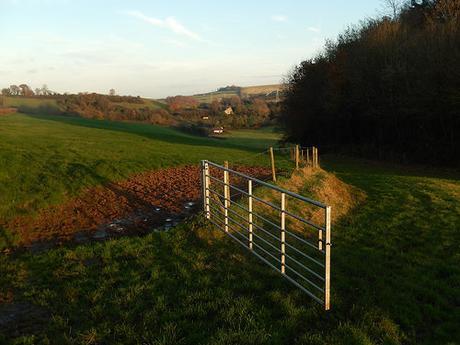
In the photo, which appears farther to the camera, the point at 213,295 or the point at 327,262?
the point at 213,295

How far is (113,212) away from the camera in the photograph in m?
13.8

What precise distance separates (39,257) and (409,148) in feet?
125

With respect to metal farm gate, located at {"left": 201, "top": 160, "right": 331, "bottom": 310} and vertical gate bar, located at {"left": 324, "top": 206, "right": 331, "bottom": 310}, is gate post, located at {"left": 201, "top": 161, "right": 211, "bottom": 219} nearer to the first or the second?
metal farm gate, located at {"left": 201, "top": 160, "right": 331, "bottom": 310}

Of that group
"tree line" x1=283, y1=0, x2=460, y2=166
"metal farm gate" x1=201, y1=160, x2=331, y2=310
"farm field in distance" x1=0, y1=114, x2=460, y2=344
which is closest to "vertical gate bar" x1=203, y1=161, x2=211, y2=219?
"metal farm gate" x1=201, y1=160, x2=331, y2=310

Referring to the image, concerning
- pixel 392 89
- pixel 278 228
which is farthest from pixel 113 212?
pixel 392 89

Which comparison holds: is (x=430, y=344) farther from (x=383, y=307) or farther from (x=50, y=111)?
(x=50, y=111)

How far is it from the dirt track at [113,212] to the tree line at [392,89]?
26.1 m

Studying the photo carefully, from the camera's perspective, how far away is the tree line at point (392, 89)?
33625 millimetres

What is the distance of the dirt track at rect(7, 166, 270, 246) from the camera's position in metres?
11.8

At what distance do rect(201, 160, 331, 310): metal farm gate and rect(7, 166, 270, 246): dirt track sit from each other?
64.5 inches

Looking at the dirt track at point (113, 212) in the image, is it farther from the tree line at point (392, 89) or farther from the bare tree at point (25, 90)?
the bare tree at point (25, 90)

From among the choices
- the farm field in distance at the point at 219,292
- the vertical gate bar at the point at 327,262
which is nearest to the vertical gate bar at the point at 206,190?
the farm field in distance at the point at 219,292

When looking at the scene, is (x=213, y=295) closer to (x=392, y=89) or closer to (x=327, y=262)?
(x=327, y=262)

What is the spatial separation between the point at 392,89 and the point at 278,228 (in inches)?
1351
